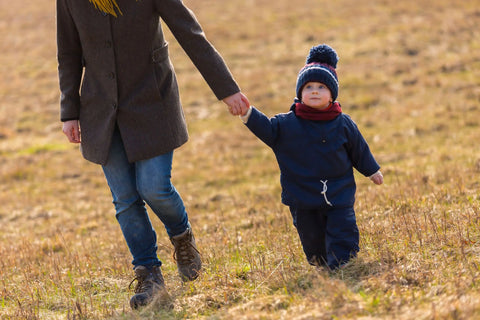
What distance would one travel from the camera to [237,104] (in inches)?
163

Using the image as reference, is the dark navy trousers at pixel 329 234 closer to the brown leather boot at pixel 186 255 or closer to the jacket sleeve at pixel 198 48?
the brown leather boot at pixel 186 255

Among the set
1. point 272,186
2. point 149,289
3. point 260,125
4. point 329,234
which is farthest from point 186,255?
point 272,186

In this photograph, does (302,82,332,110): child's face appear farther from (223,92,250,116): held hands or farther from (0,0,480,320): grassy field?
(0,0,480,320): grassy field

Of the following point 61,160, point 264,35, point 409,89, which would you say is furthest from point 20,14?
point 409,89

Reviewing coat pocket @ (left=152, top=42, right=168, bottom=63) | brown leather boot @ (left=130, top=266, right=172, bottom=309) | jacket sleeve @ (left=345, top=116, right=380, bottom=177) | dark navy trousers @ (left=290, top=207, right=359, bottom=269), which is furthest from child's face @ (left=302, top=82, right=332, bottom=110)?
brown leather boot @ (left=130, top=266, right=172, bottom=309)

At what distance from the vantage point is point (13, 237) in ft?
27.2

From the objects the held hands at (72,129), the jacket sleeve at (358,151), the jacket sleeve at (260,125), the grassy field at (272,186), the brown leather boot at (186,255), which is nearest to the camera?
the grassy field at (272,186)

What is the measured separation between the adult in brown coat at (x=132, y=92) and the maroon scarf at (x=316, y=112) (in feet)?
1.26

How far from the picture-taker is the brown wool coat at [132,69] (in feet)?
13.5

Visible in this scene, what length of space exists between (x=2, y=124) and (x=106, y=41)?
1392 cm

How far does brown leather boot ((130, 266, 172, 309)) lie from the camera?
13.4 ft

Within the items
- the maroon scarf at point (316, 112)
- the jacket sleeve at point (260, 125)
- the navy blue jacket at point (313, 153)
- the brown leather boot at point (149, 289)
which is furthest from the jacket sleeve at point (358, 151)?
the brown leather boot at point (149, 289)

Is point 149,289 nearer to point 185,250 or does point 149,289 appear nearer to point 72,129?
point 185,250

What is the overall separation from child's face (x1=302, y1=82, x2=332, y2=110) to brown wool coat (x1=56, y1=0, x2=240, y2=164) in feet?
1.61
